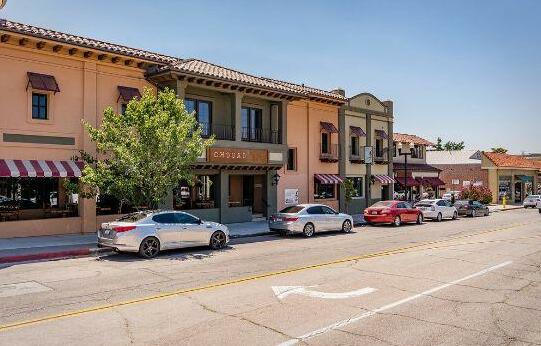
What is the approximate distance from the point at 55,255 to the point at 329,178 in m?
19.9

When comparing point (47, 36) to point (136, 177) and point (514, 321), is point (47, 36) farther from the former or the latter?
point (514, 321)

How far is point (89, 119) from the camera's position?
67.3 ft

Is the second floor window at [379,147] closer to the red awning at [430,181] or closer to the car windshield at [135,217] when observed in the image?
the red awning at [430,181]

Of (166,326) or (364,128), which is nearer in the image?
(166,326)

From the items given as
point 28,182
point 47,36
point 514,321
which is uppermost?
point 47,36

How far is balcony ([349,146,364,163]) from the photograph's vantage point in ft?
112

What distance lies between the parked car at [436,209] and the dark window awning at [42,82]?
73.7 ft

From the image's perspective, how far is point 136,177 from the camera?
17219 millimetres

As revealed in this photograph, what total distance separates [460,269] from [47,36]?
17009 millimetres

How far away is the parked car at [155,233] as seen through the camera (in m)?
14.5

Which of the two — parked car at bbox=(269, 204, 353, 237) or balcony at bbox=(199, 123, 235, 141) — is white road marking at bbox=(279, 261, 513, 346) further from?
balcony at bbox=(199, 123, 235, 141)

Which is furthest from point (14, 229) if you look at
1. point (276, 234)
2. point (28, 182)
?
point (276, 234)

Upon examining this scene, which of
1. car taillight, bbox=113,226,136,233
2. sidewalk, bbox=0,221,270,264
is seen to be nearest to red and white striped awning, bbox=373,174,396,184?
sidewalk, bbox=0,221,270,264

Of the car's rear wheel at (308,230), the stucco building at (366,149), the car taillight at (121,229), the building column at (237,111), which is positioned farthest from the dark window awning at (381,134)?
the car taillight at (121,229)
